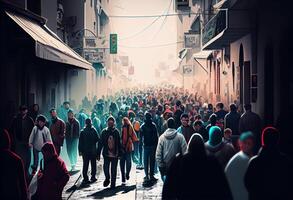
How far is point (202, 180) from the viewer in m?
7.44

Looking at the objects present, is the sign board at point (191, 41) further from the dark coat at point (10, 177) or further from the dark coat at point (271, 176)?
the dark coat at point (271, 176)

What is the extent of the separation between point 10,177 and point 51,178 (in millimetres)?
841

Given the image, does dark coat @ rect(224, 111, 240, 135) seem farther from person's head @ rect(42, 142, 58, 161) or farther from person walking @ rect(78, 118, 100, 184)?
person's head @ rect(42, 142, 58, 161)

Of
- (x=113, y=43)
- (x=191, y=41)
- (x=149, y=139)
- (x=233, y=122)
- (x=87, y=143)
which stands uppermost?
(x=113, y=43)

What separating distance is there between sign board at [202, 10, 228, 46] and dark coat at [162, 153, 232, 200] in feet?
49.9

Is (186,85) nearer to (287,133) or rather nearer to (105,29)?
(105,29)

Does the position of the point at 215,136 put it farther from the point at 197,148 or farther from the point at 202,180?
the point at 202,180

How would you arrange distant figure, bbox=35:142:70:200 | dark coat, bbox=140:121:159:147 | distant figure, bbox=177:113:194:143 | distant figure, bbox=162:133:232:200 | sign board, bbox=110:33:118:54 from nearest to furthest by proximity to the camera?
distant figure, bbox=162:133:232:200, distant figure, bbox=35:142:70:200, distant figure, bbox=177:113:194:143, dark coat, bbox=140:121:159:147, sign board, bbox=110:33:118:54

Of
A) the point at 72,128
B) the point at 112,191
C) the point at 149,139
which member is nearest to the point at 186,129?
the point at 149,139

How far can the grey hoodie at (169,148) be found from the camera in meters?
12.2

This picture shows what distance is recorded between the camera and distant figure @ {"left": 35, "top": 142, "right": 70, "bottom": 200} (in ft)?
29.2

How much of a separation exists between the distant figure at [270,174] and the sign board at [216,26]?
15.2m

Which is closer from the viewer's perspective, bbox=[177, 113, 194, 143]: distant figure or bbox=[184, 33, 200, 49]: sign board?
bbox=[177, 113, 194, 143]: distant figure

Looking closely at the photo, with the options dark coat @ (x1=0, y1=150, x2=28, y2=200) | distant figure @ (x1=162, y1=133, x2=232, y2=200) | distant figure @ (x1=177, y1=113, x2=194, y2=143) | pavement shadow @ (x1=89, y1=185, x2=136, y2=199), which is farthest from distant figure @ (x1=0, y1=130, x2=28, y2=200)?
distant figure @ (x1=177, y1=113, x2=194, y2=143)
